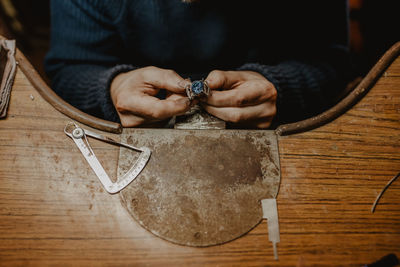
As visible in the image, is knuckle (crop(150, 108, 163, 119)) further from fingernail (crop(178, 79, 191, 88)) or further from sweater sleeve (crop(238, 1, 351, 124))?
sweater sleeve (crop(238, 1, 351, 124))

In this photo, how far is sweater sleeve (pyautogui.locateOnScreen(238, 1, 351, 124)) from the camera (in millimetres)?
875

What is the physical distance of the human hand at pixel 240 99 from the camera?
66 centimetres

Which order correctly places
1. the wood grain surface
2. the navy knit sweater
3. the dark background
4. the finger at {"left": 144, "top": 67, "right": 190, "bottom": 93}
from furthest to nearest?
the dark background, the navy knit sweater, the finger at {"left": 144, "top": 67, "right": 190, "bottom": 93}, the wood grain surface

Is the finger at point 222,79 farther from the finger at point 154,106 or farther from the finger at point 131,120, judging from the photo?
the finger at point 131,120

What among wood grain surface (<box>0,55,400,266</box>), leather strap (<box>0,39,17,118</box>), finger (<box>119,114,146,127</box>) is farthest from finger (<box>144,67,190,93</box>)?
leather strap (<box>0,39,17,118</box>)

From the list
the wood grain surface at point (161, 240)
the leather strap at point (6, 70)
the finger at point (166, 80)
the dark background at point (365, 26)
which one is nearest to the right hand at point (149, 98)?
the finger at point (166, 80)

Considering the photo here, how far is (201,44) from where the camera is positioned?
0.91 m

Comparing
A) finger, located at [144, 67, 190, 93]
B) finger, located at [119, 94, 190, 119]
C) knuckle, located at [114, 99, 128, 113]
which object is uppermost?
finger, located at [144, 67, 190, 93]

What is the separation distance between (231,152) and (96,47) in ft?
2.26

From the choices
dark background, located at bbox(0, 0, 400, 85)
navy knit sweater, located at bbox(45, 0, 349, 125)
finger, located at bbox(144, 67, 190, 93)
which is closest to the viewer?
finger, located at bbox(144, 67, 190, 93)

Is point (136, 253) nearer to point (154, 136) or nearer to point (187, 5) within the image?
point (154, 136)

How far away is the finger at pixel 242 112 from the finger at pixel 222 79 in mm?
65

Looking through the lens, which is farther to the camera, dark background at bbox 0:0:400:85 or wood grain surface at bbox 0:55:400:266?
dark background at bbox 0:0:400:85

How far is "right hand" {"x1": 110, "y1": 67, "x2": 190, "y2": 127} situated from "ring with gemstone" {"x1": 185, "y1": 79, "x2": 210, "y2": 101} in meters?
0.02
